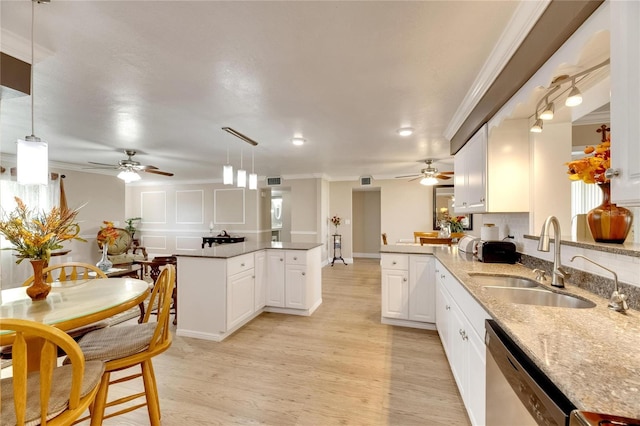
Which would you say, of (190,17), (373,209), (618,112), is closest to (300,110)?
(190,17)

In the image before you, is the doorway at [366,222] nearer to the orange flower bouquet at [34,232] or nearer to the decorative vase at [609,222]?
the decorative vase at [609,222]

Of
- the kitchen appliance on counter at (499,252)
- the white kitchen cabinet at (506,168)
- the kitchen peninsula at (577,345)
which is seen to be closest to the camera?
the kitchen peninsula at (577,345)

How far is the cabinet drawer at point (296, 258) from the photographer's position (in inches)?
141

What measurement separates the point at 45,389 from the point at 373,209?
7899mm

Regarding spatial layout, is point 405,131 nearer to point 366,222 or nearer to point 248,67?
point 248,67

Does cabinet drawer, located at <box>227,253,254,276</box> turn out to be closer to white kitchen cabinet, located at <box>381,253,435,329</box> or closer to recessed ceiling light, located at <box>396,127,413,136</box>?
white kitchen cabinet, located at <box>381,253,435,329</box>

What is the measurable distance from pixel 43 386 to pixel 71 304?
24.7 inches

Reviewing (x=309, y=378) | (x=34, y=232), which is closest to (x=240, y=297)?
(x=309, y=378)

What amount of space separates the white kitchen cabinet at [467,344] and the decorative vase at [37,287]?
2412 mm

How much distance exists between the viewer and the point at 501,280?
2.00 m

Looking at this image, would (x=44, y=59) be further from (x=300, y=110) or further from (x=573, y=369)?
(x=573, y=369)

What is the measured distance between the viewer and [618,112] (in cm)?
92

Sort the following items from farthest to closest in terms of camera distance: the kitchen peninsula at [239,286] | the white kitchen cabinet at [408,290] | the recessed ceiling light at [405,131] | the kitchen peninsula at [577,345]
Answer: the recessed ceiling light at [405,131]
the white kitchen cabinet at [408,290]
the kitchen peninsula at [239,286]
the kitchen peninsula at [577,345]

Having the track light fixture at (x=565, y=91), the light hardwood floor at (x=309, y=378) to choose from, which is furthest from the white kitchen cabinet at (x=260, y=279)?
the track light fixture at (x=565, y=91)
